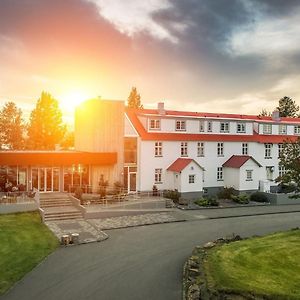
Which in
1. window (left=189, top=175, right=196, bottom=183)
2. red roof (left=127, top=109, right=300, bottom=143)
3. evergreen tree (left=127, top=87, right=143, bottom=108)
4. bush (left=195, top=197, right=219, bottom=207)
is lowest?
bush (left=195, top=197, right=219, bottom=207)

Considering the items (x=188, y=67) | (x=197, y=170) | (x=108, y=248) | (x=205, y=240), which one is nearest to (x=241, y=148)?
(x=197, y=170)

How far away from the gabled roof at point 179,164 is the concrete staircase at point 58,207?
12.8m

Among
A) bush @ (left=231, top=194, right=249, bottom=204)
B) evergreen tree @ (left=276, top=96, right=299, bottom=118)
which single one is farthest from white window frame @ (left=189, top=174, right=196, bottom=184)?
evergreen tree @ (left=276, top=96, right=299, bottom=118)

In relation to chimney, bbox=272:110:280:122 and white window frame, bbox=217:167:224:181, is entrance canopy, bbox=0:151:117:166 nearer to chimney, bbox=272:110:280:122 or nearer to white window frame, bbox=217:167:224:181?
white window frame, bbox=217:167:224:181

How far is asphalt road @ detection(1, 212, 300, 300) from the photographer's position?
16969 millimetres

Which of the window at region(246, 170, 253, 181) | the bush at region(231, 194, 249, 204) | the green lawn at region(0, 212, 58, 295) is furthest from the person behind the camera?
the window at region(246, 170, 253, 181)

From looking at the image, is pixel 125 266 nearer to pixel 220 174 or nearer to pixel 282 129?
pixel 220 174

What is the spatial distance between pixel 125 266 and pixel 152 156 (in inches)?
952

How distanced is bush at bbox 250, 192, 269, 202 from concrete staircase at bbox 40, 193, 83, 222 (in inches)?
850

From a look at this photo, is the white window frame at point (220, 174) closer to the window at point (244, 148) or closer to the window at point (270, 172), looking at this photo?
the window at point (244, 148)

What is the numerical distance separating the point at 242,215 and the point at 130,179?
536 inches

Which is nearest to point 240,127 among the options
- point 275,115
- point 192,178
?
point 275,115

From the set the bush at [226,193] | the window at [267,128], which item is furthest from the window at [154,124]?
the window at [267,128]

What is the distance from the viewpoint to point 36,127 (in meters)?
66.6
